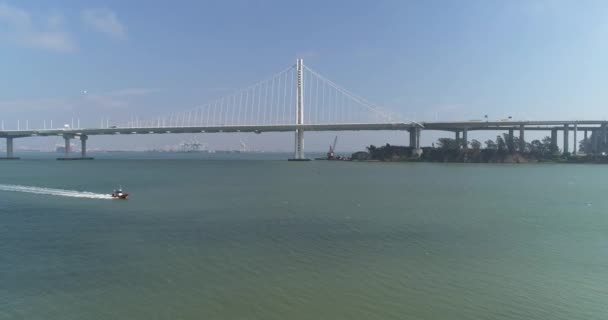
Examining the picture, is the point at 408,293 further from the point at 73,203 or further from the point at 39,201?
the point at 39,201

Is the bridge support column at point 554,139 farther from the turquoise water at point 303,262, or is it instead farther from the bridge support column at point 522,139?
the turquoise water at point 303,262

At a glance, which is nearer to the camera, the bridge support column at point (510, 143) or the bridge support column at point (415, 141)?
the bridge support column at point (415, 141)

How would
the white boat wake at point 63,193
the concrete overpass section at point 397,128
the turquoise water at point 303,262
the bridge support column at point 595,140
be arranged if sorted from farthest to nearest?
the bridge support column at point 595,140, the concrete overpass section at point 397,128, the white boat wake at point 63,193, the turquoise water at point 303,262

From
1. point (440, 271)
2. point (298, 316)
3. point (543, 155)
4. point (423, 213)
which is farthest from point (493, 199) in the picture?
point (543, 155)

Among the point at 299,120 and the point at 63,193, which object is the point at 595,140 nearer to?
the point at 299,120

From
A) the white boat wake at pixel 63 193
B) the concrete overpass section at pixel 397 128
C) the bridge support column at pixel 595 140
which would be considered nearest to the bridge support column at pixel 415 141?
the concrete overpass section at pixel 397 128

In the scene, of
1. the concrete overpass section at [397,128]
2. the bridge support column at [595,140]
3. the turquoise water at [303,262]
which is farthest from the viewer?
the bridge support column at [595,140]

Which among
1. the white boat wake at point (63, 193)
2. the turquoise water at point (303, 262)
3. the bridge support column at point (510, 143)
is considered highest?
the bridge support column at point (510, 143)

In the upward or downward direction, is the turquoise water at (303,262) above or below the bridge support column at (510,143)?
below
